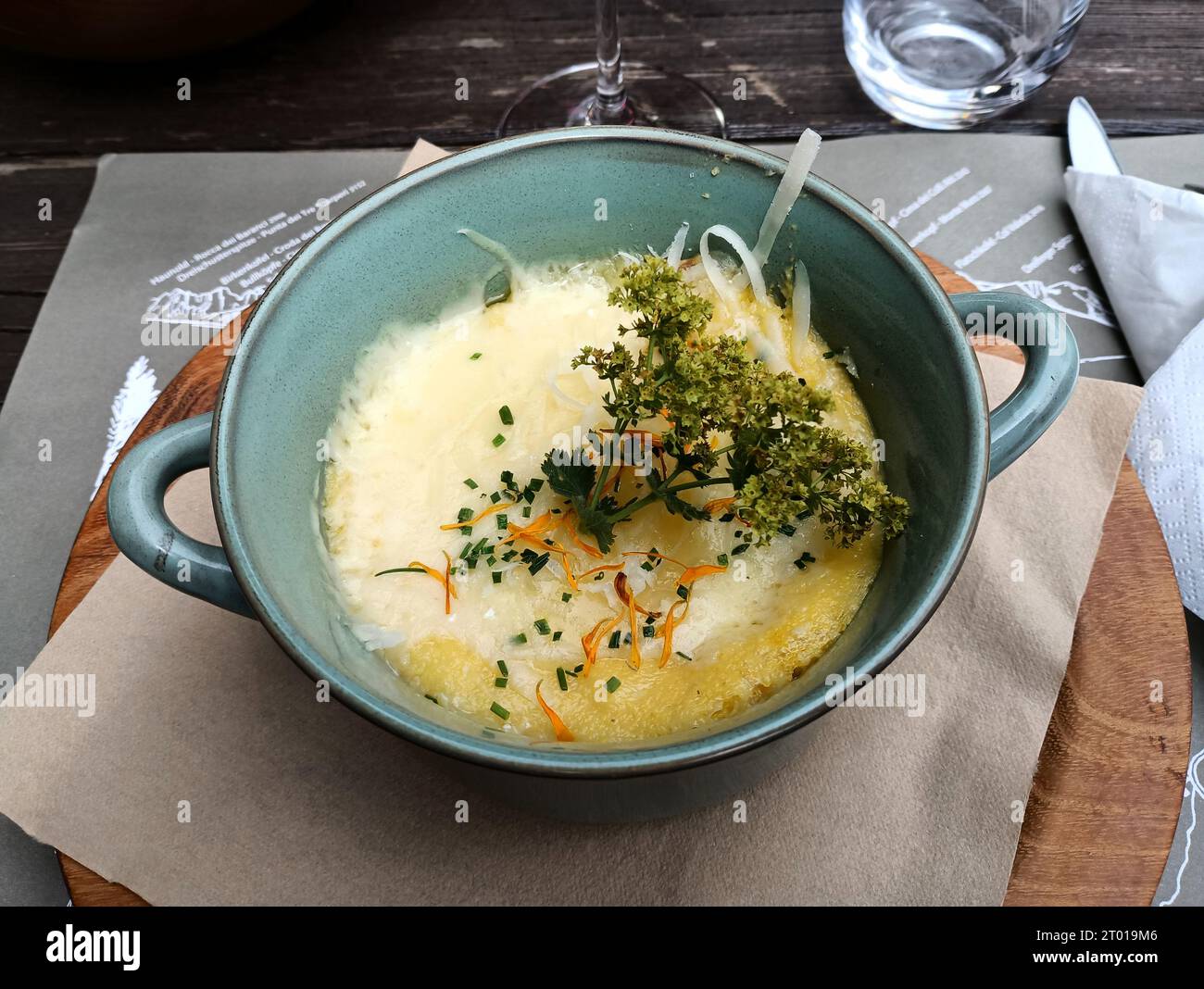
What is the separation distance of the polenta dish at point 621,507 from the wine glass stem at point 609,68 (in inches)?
39.2

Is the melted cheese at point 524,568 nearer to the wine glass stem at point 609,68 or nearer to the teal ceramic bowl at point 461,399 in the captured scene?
the teal ceramic bowl at point 461,399

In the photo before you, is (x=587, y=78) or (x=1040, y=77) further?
(x=587, y=78)

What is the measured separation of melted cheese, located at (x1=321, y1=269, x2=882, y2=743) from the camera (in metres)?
1.41

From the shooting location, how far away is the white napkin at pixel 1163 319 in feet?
6.23

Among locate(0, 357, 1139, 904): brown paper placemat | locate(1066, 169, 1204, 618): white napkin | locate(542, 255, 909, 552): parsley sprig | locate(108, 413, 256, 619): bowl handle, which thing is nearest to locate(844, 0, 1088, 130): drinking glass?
locate(1066, 169, 1204, 618): white napkin

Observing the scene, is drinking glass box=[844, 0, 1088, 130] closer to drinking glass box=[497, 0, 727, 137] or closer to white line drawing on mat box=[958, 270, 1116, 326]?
drinking glass box=[497, 0, 727, 137]

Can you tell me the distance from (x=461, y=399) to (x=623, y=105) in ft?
4.66

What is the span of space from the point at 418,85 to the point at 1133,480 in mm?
2006

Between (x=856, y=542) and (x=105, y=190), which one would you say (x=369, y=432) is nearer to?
(x=856, y=542)

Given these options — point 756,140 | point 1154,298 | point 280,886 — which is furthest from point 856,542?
point 756,140

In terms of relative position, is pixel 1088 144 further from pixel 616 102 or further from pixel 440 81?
pixel 440 81

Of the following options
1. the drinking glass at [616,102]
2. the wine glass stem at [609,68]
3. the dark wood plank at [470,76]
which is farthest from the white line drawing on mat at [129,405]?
the wine glass stem at [609,68]

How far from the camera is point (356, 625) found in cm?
147

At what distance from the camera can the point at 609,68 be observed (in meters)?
2.61
